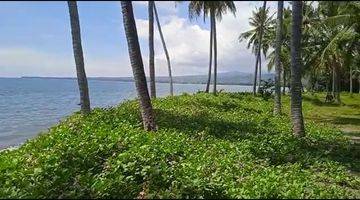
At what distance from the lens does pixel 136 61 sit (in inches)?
626

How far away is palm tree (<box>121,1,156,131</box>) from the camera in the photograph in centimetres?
1562

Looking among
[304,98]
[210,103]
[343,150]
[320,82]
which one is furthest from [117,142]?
[320,82]

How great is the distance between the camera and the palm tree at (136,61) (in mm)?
15617

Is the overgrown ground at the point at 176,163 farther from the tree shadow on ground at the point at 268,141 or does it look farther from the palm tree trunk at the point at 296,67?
the palm tree trunk at the point at 296,67

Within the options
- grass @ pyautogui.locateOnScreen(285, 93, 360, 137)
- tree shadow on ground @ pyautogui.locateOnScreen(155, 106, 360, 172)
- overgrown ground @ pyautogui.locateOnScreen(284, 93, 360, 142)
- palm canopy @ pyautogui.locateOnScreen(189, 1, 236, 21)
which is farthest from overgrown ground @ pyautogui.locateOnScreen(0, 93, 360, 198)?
palm canopy @ pyautogui.locateOnScreen(189, 1, 236, 21)

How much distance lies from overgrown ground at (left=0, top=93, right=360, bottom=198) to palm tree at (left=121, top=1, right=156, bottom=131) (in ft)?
1.79

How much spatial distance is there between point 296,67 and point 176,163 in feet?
25.2

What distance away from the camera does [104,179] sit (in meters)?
8.24

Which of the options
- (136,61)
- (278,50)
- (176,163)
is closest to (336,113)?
(278,50)

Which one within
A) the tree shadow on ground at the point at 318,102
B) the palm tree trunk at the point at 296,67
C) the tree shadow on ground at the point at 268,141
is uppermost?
the palm tree trunk at the point at 296,67

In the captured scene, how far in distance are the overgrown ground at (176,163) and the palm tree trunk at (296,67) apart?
0.74 metres

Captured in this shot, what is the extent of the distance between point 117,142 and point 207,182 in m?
4.09

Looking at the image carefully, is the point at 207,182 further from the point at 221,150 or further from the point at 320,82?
the point at 320,82

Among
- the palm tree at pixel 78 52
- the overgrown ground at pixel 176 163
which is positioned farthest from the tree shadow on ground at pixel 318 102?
the palm tree at pixel 78 52
